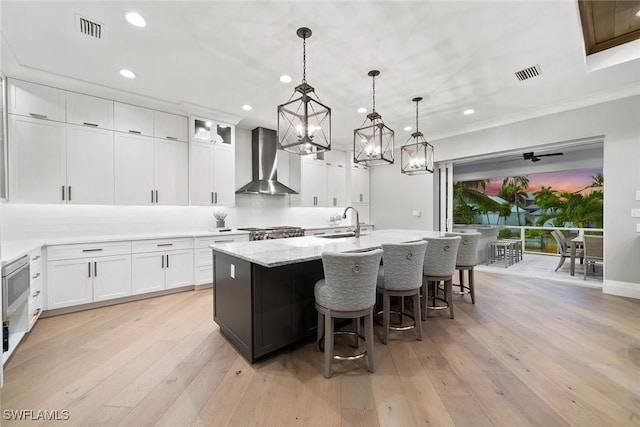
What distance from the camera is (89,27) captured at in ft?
7.74

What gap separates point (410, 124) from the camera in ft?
16.7

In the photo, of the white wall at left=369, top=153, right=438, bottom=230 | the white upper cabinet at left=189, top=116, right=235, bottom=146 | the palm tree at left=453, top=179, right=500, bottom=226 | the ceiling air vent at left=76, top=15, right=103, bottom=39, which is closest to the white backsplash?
the white upper cabinet at left=189, top=116, right=235, bottom=146

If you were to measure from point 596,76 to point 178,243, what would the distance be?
6.17m

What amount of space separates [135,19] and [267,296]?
104 inches

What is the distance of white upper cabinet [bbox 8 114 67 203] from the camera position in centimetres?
308

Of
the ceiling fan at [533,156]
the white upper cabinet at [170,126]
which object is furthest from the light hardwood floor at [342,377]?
the ceiling fan at [533,156]

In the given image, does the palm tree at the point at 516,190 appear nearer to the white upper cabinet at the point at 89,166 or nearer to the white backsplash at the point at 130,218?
the white backsplash at the point at 130,218

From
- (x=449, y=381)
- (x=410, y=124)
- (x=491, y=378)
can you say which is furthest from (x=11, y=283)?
(x=410, y=124)

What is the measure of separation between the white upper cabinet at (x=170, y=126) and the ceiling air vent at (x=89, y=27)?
1.66 m

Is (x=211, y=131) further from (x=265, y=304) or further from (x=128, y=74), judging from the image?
(x=265, y=304)

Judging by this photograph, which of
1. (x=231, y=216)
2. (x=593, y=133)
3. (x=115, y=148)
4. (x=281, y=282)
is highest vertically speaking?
(x=593, y=133)

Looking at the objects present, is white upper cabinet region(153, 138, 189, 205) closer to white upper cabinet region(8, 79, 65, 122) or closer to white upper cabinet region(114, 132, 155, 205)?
white upper cabinet region(114, 132, 155, 205)

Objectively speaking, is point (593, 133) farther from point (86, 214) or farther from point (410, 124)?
point (86, 214)

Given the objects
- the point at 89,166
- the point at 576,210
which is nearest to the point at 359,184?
the point at 89,166
